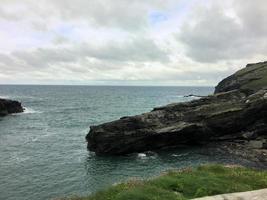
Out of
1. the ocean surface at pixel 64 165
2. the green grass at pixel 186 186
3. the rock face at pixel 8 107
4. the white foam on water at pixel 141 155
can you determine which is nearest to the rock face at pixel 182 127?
the white foam on water at pixel 141 155

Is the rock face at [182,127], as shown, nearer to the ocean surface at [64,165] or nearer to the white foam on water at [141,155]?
the white foam on water at [141,155]

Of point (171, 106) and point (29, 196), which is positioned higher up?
point (171, 106)

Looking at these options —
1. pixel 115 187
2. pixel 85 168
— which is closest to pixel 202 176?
pixel 115 187

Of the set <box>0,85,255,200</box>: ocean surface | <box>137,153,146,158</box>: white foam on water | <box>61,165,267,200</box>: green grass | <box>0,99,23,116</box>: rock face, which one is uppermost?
<box>61,165,267,200</box>: green grass

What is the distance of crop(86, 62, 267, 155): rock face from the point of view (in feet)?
222

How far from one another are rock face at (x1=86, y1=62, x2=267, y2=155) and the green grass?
41.9 meters

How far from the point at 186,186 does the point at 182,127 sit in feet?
151

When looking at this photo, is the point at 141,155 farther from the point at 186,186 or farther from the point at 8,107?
the point at 8,107

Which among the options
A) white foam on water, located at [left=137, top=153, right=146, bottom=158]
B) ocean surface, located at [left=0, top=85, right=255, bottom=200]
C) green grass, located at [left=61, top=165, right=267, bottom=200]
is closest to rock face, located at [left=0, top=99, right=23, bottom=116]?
ocean surface, located at [left=0, top=85, right=255, bottom=200]

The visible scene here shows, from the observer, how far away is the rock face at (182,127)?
6762cm

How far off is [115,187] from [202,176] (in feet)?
17.3

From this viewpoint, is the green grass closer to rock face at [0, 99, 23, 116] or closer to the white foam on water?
the white foam on water

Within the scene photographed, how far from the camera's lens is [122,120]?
229 ft

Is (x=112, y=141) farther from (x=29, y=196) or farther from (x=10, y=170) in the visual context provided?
(x=29, y=196)
